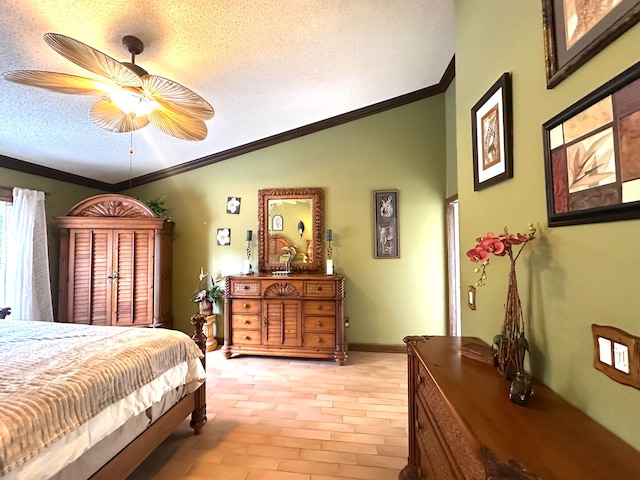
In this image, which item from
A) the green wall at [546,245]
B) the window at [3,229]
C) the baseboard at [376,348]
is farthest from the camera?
the baseboard at [376,348]

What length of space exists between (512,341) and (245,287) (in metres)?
2.89

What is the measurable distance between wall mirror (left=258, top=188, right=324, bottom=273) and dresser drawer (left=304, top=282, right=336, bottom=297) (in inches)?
16.4

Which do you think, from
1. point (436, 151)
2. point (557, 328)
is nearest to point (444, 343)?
point (557, 328)

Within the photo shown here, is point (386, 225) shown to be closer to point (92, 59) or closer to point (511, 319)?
point (511, 319)

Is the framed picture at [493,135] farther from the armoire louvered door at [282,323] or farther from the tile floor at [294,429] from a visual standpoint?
the armoire louvered door at [282,323]

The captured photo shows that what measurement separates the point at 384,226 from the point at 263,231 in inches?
64.2

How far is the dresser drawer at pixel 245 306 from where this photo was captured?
3432 mm

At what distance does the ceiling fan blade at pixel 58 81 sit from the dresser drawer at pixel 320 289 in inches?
98.2

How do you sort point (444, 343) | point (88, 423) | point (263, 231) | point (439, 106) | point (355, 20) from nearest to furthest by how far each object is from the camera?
point (88, 423)
point (444, 343)
point (355, 20)
point (439, 106)
point (263, 231)

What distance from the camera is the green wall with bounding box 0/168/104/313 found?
3.36 meters

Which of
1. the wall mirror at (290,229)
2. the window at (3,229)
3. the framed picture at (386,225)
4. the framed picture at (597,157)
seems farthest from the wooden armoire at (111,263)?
the framed picture at (597,157)

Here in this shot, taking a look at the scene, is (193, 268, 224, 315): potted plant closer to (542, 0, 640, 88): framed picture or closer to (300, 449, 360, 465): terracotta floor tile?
(300, 449, 360, 465): terracotta floor tile

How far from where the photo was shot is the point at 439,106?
363 cm

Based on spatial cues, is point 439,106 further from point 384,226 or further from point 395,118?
point 384,226
